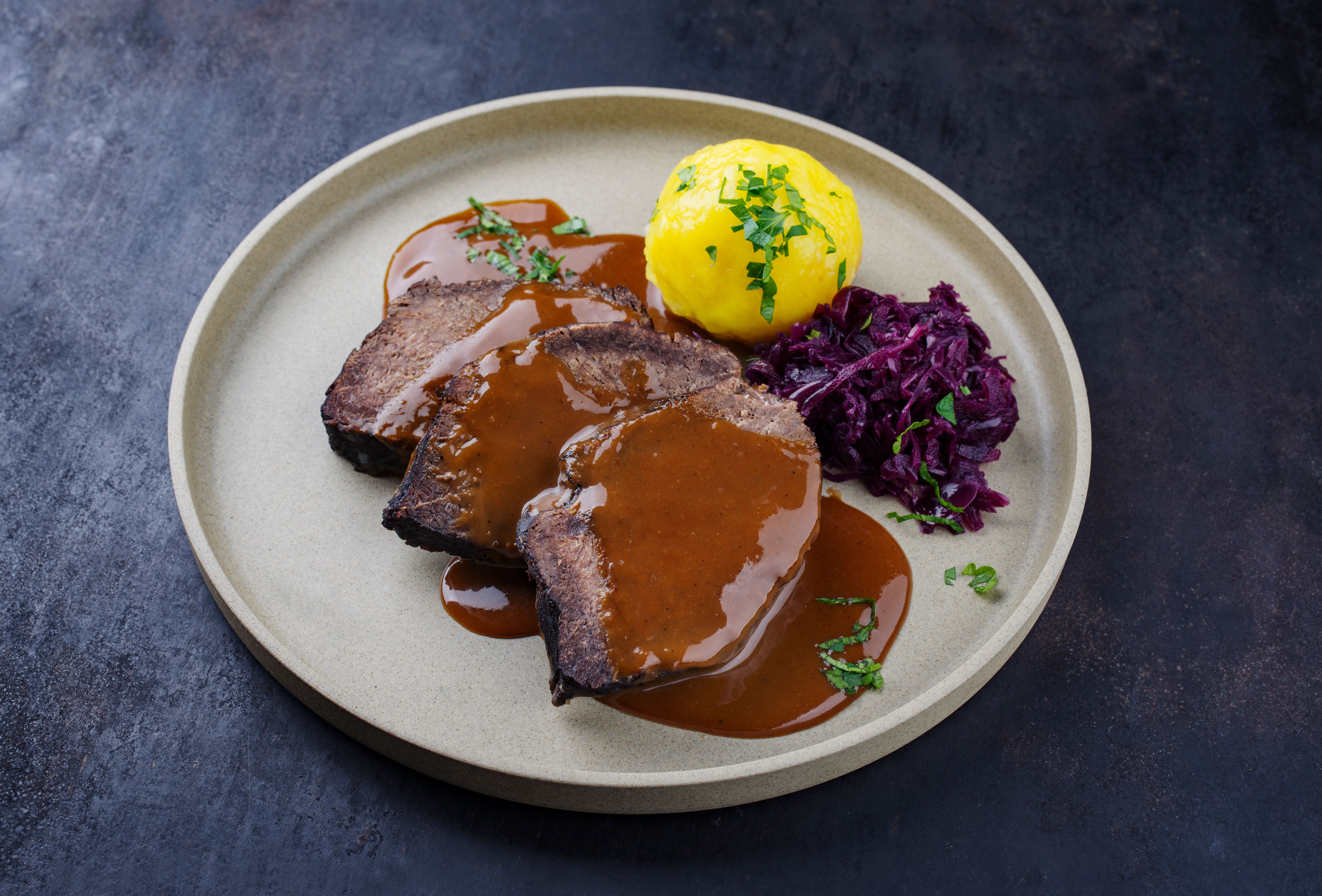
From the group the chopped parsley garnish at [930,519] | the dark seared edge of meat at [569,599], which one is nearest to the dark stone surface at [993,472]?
the chopped parsley garnish at [930,519]

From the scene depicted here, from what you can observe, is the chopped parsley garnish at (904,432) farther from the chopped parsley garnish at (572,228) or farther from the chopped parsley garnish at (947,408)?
the chopped parsley garnish at (572,228)

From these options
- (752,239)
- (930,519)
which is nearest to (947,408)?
(930,519)

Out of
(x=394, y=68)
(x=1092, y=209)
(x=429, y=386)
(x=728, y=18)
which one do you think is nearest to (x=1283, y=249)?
(x=1092, y=209)

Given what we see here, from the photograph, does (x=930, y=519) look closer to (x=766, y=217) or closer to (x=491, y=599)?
(x=766, y=217)

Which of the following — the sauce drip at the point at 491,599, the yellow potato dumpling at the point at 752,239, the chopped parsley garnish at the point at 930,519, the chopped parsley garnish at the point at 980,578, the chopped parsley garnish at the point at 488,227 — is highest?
the yellow potato dumpling at the point at 752,239

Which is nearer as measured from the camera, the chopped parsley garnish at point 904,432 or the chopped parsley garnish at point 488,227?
the chopped parsley garnish at point 904,432

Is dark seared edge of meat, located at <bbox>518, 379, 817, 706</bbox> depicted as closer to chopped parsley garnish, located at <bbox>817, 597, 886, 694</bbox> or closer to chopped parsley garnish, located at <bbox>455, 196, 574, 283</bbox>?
chopped parsley garnish, located at <bbox>817, 597, 886, 694</bbox>

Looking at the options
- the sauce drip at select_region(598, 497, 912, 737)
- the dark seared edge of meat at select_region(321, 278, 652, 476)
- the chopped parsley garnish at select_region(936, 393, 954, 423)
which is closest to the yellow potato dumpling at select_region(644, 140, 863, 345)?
the dark seared edge of meat at select_region(321, 278, 652, 476)
